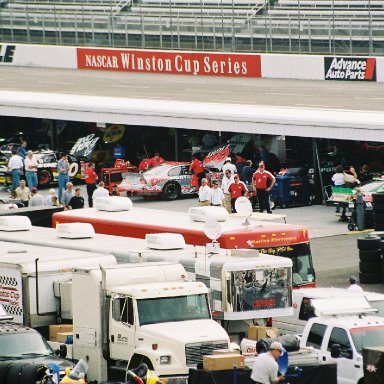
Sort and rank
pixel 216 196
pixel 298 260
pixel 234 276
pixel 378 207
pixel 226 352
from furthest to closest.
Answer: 1. pixel 216 196
2. pixel 378 207
3. pixel 298 260
4. pixel 234 276
5. pixel 226 352

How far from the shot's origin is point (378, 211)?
31062 mm

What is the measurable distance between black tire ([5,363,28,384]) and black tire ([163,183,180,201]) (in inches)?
904

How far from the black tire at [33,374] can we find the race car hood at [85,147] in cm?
2874

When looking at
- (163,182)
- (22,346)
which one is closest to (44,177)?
(163,182)

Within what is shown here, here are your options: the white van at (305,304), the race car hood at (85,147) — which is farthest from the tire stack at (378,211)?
the race car hood at (85,147)

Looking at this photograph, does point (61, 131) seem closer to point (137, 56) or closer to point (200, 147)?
point (200, 147)

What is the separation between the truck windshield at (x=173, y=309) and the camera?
1859 centimetres

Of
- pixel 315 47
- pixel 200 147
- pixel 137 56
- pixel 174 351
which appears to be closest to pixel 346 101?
pixel 200 147

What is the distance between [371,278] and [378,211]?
4.39 m

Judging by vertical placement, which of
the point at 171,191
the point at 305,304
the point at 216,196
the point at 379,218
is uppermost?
the point at 171,191

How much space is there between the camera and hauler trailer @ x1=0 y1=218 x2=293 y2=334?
19.9m

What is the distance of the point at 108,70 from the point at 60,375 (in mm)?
48653

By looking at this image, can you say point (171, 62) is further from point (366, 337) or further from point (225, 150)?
point (366, 337)

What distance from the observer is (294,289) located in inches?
901
